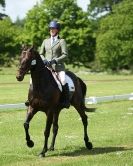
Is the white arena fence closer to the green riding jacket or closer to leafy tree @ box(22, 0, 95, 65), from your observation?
the green riding jacket

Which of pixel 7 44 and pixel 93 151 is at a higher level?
pixel 93 151

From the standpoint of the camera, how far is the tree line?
85.9 metres

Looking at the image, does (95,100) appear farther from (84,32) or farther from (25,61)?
(84,32)

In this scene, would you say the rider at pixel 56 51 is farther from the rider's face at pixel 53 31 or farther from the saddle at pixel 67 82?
the saddle at pixel 67 82

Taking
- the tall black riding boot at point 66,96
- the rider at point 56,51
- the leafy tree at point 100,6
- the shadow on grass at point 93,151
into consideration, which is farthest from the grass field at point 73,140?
the leafy tree at point 100,6

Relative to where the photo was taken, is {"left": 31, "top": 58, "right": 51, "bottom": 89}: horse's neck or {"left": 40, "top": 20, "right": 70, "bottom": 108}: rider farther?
{"left": 40, "top": 20, "right": 70, "bottom": 108}: rider

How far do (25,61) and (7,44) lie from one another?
266ft

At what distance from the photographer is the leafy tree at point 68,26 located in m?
96.0

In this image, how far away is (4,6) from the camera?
332ft

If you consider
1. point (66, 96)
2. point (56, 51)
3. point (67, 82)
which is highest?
point (56, 51)

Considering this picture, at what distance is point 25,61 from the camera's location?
1170 cm

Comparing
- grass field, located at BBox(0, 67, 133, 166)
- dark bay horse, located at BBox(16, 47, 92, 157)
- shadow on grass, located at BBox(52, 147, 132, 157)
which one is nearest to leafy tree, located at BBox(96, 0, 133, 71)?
grass field, located at BBox(0, 67, 133, 166)

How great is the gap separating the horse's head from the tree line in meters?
71.1

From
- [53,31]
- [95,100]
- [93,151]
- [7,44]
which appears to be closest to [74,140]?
[93,151]
